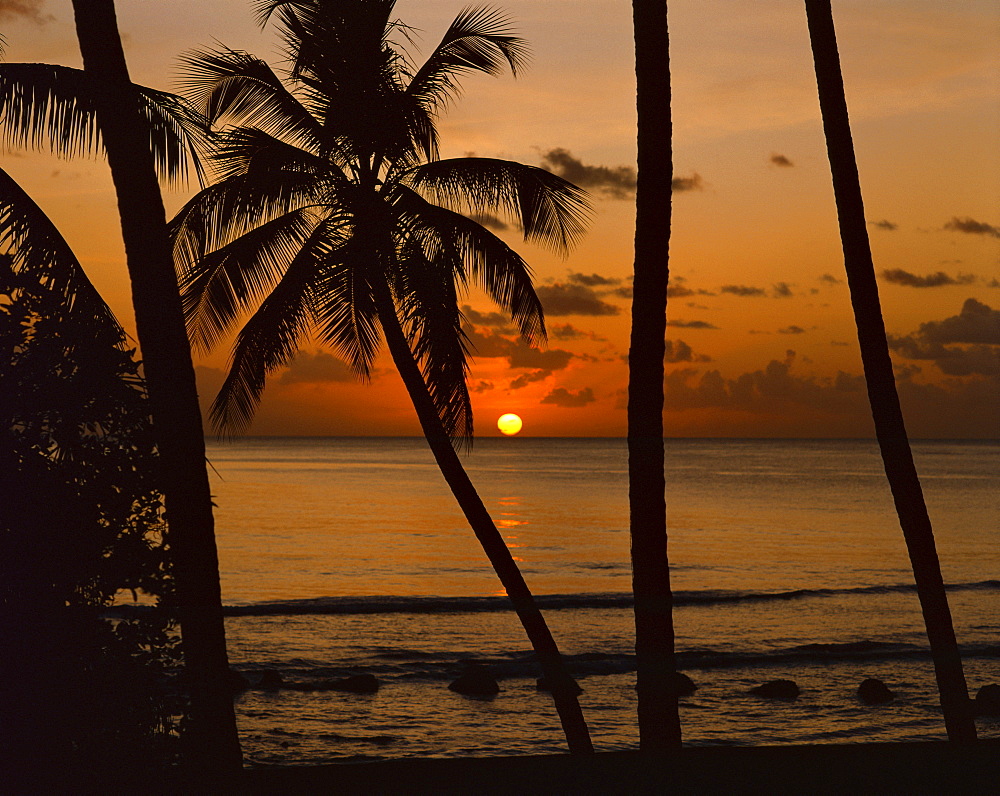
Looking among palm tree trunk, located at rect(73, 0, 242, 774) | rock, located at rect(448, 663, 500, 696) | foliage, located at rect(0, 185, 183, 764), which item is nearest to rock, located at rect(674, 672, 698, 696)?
rock, located at rect(448, 663, 500, 696)

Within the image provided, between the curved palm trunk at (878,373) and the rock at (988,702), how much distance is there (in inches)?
336

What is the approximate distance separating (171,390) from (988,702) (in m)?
15.0

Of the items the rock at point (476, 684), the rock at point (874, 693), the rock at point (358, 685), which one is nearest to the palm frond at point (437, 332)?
the rock at point (476, 684)

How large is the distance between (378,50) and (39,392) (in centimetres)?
729

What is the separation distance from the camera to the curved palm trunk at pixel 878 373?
8289 millimetres

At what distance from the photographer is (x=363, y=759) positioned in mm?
13703

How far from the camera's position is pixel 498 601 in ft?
94.8

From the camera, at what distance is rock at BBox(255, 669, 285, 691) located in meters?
17.7

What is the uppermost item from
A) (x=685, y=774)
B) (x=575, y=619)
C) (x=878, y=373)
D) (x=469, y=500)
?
(x=878, y=373)

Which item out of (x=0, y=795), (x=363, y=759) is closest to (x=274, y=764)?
(x=363, y=759)

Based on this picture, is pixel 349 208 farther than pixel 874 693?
No

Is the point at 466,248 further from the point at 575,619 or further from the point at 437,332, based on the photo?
the point at 575,619

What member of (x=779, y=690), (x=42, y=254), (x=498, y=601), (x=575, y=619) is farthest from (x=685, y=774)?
(x=498, y=601)

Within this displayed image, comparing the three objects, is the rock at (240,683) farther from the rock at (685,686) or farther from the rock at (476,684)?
the rock at (685,686)
